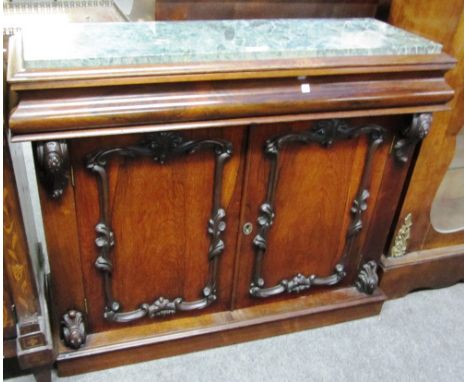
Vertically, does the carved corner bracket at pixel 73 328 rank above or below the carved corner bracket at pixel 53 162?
below

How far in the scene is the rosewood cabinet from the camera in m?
0.98

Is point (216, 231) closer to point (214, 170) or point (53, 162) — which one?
point (214, 170)

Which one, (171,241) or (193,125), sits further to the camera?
(171,241)

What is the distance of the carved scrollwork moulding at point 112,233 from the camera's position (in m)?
1.08

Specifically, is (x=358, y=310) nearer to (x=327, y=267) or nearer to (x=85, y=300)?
(x=327, y=267)

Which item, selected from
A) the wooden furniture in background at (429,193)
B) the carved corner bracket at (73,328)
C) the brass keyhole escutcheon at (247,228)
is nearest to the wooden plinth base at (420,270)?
the wooden furniture in background at (429,193)

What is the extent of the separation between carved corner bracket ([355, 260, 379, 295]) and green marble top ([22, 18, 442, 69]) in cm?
63

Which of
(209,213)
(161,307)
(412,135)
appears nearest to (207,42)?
(209,213)

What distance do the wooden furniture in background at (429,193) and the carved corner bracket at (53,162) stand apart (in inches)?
34.2

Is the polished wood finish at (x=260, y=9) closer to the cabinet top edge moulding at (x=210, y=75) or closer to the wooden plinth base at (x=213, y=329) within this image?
the cabinet top edge moulding at (x=210, y=75)

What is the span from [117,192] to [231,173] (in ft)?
0.84

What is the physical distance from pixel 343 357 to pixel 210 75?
0.90 m

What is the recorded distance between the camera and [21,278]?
3.70 ft

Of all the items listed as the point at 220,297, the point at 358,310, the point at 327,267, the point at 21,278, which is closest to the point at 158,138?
the point at 21,278
